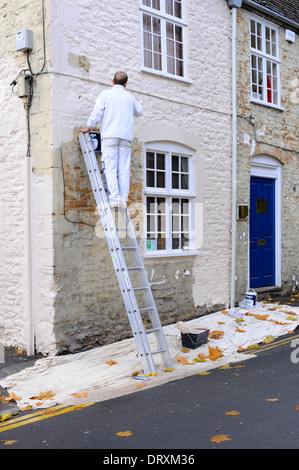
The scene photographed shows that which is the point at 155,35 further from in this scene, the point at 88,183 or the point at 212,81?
the point at 88,183

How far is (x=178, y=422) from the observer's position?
198 inches

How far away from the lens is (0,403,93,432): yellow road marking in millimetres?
5215

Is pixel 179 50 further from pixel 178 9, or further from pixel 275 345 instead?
pixel 275 345

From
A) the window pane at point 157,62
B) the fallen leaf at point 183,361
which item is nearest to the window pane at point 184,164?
the window pane at point 157,62

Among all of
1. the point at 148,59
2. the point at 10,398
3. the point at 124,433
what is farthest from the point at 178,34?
the point at 124,433

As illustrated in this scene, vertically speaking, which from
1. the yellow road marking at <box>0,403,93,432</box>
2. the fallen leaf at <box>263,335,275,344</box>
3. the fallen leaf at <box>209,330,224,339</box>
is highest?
the fallen leaf at <box>209,330,224,339</box>

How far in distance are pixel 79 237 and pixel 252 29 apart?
6.63 m

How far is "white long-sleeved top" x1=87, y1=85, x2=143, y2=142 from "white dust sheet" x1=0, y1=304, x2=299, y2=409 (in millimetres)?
3076

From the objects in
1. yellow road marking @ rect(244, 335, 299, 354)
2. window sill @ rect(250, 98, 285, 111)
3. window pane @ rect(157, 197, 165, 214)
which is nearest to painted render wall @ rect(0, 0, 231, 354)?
window pane @ rect(157, 197, 165, 214)

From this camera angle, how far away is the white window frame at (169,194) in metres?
9.01

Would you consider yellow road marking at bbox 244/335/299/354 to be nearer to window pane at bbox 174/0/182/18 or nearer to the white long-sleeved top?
the white long-sleeved top

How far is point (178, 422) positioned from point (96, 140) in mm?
4281

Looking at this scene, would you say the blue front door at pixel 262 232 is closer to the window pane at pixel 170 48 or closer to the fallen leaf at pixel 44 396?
the window pane at pixel 170 48

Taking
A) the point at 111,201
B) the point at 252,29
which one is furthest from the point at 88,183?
the point at 252,29
